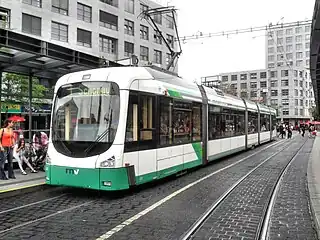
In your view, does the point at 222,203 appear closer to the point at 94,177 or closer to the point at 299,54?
the point at 94,177

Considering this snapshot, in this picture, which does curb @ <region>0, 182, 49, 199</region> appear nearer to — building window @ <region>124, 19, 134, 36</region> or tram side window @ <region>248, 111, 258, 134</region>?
tram side window @ <region>248, 111, 258, 134</region>

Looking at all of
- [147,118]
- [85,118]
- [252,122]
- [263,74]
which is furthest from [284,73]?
[85,118]

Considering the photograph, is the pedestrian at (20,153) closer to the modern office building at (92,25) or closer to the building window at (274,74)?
the modern office building at (92,25)

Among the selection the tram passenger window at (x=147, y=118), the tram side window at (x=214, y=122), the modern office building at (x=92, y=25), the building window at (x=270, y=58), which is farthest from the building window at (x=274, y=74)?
the tram passenger window at (x=147, y=118)

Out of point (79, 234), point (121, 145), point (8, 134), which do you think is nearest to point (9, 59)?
point (8, 134)

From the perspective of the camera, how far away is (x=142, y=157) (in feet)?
28.6

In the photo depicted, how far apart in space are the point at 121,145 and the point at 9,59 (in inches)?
220

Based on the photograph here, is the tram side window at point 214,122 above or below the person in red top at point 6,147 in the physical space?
above

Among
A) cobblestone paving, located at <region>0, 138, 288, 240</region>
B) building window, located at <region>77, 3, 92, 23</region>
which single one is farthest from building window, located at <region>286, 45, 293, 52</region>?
cobblestone paving, located at <region>0, 138, 288, 240</region>

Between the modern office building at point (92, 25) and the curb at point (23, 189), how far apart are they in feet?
68.8

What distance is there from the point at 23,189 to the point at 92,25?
3232 centimetres

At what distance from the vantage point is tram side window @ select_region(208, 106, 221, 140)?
13992 millimetres

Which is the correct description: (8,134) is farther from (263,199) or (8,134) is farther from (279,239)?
(279,239)

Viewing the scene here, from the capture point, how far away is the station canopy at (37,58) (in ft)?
32.8
